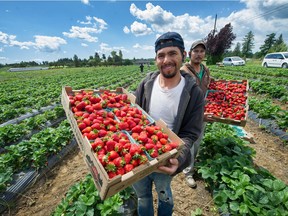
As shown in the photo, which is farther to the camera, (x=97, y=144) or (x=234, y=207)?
(x=234, y=207)

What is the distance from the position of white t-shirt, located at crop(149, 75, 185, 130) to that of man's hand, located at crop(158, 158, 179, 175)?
18.6 inches

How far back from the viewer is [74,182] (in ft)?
12.5

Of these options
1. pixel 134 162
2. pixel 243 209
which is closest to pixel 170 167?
pixel 134 162

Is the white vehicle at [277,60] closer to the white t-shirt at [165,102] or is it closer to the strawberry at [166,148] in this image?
the white t-shirt at [165,102]

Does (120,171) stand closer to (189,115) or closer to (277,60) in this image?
(189,115)

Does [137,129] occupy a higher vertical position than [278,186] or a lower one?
higher

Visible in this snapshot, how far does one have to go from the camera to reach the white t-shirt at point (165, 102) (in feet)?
6.68

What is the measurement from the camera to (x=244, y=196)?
102 inches

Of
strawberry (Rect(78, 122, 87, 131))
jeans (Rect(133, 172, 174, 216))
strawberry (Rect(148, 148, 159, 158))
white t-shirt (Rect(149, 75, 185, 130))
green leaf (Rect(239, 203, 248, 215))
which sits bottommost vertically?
green leaf (Rect(239, 203, 248, 215))

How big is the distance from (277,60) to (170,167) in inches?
989

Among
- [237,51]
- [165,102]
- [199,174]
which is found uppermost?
[165,102]

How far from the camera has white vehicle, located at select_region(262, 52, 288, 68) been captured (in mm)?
19250

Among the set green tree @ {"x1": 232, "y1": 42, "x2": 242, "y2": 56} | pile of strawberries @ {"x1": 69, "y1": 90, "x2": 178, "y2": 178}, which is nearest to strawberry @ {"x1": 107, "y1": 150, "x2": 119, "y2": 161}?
pile of strawberries @ {"x1": 69, "y1": 90, "x2": 178, "y2": 178}

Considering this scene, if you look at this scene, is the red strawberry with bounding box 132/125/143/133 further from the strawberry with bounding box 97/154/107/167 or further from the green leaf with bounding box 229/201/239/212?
the green leaf with bounding box 229/201/239/212
